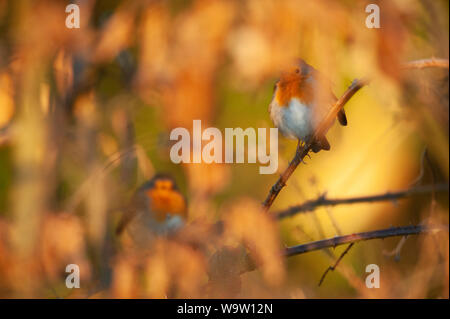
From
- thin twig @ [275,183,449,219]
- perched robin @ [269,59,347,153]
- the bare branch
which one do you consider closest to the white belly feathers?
perched robin @ [269,59,347,153]

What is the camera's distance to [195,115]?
179 cm

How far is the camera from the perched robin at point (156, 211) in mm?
3605

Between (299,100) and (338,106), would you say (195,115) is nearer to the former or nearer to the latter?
(338,106)

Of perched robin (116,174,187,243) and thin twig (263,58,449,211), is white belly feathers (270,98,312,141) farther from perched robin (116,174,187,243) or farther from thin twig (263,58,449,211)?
perched robin (116,174,187,243)

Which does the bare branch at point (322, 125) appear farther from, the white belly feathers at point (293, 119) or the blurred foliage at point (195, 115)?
the white belly feathers at point (293, 119)

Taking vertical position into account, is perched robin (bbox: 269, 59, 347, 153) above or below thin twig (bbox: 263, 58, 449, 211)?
above

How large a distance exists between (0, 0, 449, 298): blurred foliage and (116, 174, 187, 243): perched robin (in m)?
0.41

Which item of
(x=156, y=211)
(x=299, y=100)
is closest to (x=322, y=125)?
(x=299, y=100)

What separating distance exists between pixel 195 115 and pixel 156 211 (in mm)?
1969

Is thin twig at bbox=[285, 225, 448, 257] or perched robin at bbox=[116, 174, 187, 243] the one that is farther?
perched robin at bbox=[116, 174, 187, 243]

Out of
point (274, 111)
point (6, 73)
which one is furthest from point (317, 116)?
point (6, 73)

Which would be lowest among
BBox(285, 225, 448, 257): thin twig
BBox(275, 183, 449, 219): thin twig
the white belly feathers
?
BBox(285, 225, 448, 257): thin twig

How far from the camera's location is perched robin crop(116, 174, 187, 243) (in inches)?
142
